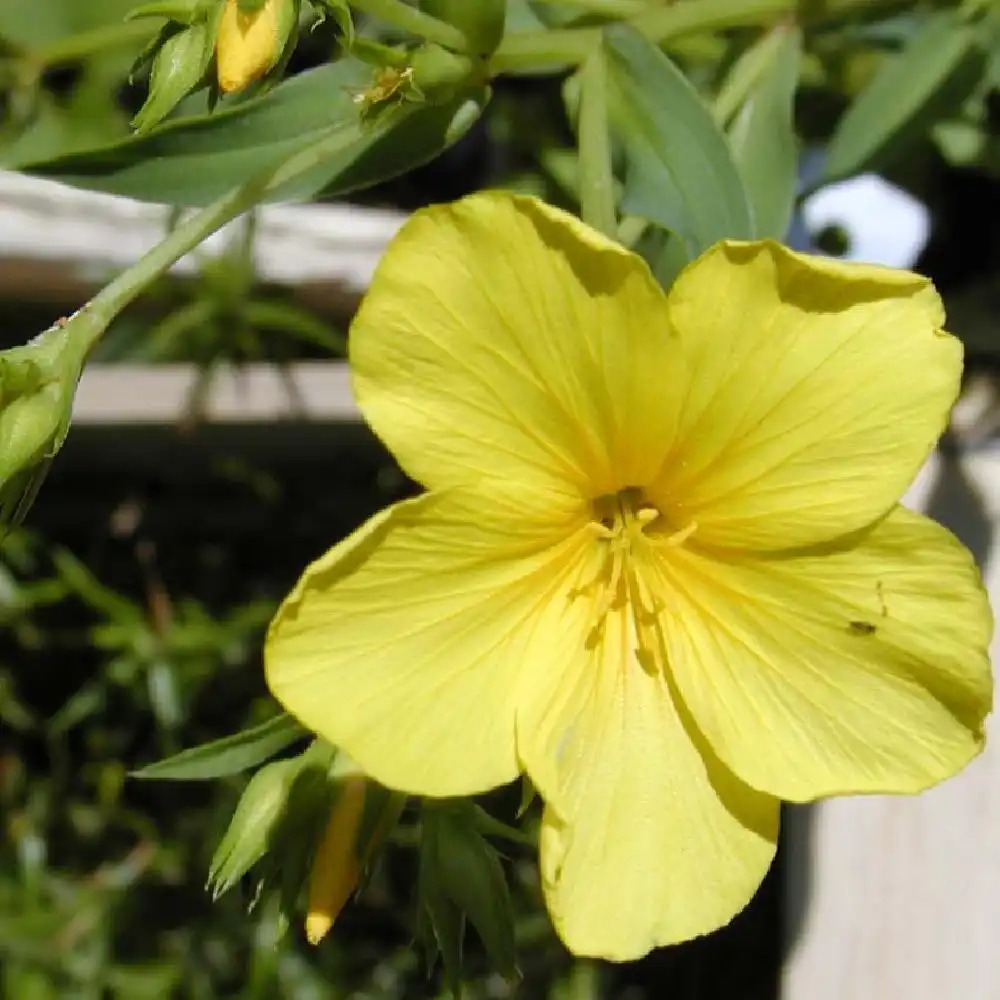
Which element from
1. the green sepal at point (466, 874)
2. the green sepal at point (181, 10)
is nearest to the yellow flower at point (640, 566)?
the green sepal at point (466, 874)

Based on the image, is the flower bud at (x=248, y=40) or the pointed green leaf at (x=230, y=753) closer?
the flower bud at (x=248, y=40)

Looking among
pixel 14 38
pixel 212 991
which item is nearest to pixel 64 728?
pixel 212 991

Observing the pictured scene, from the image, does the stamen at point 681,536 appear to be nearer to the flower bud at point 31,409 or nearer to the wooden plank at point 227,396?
the flower bud at point 31,409

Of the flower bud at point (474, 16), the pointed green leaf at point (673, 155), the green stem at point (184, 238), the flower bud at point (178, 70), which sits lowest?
the pointed green leaf at point (673, 155)

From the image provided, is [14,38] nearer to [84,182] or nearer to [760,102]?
[84,182]

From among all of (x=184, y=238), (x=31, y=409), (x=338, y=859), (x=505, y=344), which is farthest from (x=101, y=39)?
(x=338, y=859)

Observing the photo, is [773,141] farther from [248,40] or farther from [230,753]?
[230,753]

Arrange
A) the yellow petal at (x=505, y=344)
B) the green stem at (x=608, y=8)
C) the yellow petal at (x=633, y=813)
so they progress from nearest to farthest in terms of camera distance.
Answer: the yellow petal at (x=505, y=344)
the yellow petal at (x=633, y=813)
the green stem at (x=608, y=8)
